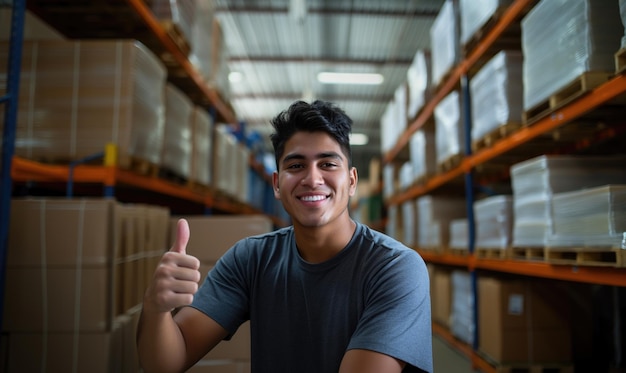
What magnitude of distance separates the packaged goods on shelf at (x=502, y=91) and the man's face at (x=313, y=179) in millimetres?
2746

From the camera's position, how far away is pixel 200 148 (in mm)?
5805

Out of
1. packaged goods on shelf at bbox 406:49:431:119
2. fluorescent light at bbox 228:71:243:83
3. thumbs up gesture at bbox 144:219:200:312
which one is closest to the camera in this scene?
thumbs up gesture at bbox 144:219:200:312

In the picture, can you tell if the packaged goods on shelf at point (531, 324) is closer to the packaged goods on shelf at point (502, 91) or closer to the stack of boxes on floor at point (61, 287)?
the packaged goods on shelf at point (502, 91)

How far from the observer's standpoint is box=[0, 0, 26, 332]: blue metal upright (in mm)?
2689

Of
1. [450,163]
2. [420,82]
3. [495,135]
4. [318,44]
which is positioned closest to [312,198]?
[495,135]

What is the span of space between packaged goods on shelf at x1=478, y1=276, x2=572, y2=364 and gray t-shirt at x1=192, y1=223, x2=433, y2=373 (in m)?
→ 2.93

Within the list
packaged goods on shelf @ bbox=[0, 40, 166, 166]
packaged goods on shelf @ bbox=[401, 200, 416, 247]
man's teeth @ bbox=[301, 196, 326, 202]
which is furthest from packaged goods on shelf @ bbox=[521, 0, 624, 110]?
packaged goods on shelf @ bbox=[401, 200, 416, 247]

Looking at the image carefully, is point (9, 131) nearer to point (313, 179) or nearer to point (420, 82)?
point (313, 179)

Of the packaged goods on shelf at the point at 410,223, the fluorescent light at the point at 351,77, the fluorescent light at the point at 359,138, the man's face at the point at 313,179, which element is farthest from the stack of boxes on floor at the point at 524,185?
the fluorescent light at the point at 359,138

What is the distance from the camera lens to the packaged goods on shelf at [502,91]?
4230mm

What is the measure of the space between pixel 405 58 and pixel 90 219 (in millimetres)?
10219

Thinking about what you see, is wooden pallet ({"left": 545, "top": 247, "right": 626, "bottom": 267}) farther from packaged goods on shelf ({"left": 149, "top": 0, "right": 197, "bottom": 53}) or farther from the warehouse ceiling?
the warehouse ceiling

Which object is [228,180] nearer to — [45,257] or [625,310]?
[45,257]

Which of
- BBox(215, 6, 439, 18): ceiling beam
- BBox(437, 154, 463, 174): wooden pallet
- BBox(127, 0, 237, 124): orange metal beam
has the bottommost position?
BBox(437, 154, 463, 174): wooden pallet
